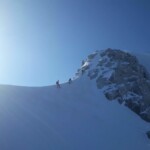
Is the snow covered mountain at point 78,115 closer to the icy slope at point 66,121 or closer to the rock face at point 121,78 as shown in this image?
the icy slope at point 66,121

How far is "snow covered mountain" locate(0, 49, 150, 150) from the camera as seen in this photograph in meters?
30.9

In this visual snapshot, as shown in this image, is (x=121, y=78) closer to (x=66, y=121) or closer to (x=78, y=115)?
(x=78, y=115)

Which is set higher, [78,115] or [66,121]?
[78,115]

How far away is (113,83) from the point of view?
53.0 meters

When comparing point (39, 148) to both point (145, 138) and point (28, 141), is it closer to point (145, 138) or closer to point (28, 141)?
point (28, 141)

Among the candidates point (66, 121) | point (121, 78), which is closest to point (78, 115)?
point (66, 121)

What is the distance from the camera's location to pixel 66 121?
37.3m

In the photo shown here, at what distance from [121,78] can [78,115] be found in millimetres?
16913

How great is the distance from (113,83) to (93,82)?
3.92m

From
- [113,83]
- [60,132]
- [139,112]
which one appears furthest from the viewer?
[113,83]

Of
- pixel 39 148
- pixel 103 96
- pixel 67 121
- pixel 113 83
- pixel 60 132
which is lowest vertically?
pixel 39 148

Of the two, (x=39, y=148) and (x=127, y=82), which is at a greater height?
(x=127, y=82)

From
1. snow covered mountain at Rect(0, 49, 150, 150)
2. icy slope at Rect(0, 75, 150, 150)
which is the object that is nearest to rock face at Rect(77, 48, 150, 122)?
snow covered mountain at Rect(0, 49, 150, 150)

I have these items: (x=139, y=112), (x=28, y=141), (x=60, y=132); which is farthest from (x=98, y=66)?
(x=28, y=141)
